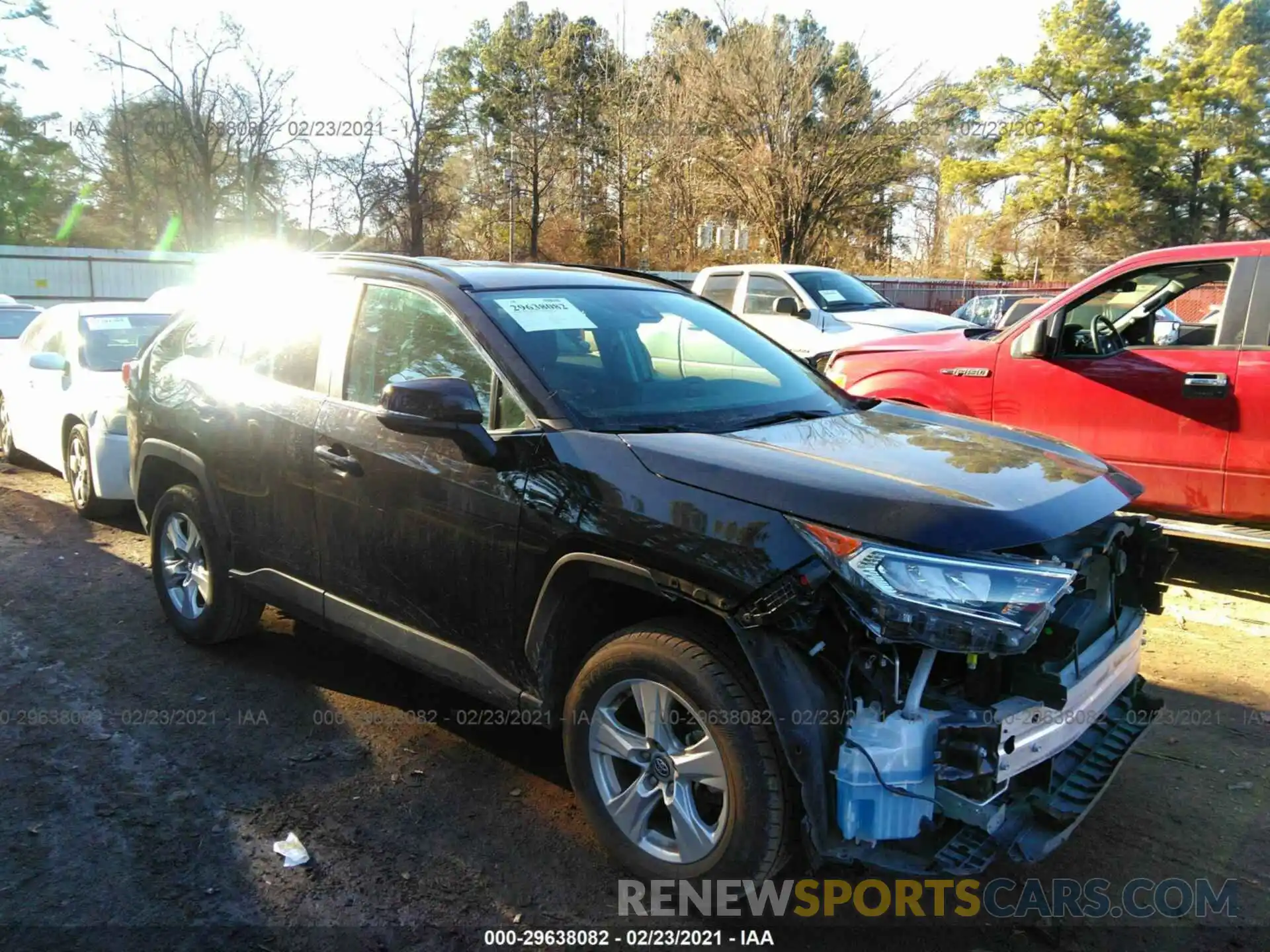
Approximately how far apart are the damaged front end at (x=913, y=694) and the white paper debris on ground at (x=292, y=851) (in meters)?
1.68

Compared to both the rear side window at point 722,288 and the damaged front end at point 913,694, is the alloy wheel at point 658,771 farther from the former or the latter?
the rear side window at point 722,288

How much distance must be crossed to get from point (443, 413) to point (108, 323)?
20.3 ft

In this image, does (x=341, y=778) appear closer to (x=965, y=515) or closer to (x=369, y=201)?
(x=965, y=515)

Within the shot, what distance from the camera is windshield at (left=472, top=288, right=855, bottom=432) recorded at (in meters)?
3.28

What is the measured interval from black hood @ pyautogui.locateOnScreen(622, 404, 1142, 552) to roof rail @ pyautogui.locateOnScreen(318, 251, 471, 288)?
3.76 feet

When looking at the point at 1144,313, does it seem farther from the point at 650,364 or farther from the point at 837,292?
the point at 837,292

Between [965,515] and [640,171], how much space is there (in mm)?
35343

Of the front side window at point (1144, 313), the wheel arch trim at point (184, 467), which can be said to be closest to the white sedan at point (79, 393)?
the wheel arch trim at point (184, 467)

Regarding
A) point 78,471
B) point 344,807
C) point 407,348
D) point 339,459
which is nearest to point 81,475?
point 78,471

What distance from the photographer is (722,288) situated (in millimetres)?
13164

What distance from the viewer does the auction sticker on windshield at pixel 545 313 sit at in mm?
3486

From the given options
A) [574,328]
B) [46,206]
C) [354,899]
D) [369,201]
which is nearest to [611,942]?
[354,899]

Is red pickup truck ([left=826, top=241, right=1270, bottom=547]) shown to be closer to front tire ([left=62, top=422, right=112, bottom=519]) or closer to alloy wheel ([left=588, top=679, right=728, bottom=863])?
alloy wheel ([left=588, top=679, right=728, bottom=863])

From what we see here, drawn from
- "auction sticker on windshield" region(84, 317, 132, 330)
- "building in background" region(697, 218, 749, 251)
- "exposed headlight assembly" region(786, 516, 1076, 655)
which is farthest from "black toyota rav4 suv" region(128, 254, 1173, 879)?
"building in background" region(697, 218, 749, 251)
